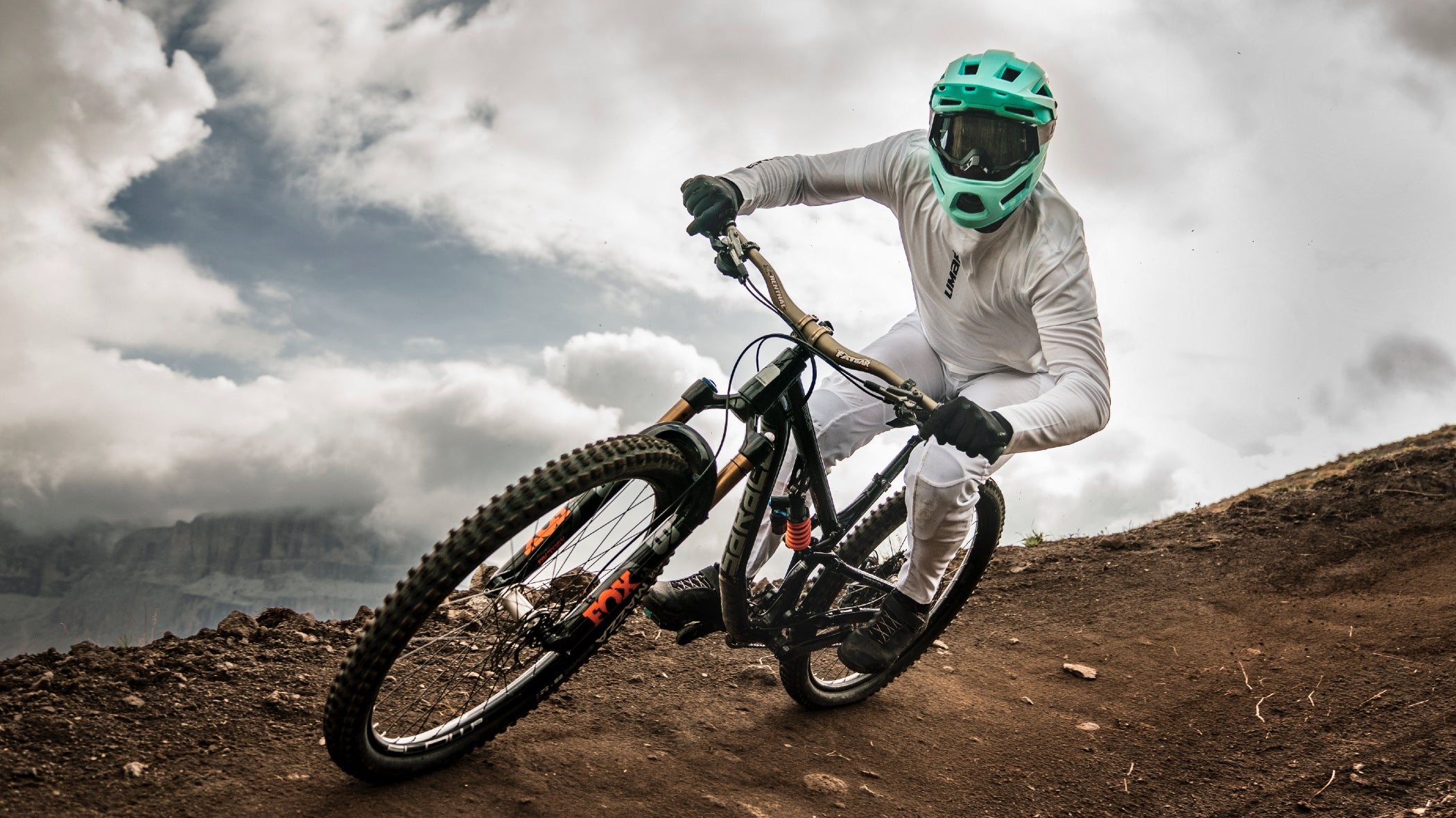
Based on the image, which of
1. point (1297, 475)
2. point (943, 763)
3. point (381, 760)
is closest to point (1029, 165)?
point (943, 763)

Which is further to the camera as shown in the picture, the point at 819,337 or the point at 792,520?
the point at 792,520

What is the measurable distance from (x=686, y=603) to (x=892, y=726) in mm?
1716

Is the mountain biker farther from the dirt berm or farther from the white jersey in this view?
the dirt berm

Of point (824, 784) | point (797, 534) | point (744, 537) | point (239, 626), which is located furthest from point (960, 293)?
point (239, 626)

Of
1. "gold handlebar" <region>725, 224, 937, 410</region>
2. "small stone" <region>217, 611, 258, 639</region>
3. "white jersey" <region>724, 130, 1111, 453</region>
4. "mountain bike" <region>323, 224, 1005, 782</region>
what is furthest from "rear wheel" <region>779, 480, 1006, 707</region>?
"small stone" <region>217, 611, 258, 639</region>

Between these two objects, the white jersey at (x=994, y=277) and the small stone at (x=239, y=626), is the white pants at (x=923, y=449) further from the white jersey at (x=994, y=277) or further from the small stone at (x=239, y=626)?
the small stone at (x=239, y=626)

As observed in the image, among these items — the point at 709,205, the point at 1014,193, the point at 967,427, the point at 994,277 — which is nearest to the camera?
the point at 967,427

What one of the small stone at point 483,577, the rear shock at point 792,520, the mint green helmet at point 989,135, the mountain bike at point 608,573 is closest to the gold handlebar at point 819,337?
the mountain bike at point 608,573

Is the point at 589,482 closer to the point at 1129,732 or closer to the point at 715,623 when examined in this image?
the point at 715,623

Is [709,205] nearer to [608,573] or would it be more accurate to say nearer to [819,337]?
[819,337]

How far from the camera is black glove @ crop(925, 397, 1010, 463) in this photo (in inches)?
154

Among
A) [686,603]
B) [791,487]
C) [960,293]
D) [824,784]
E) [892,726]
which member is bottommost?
[824,784]

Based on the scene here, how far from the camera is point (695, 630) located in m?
4.54

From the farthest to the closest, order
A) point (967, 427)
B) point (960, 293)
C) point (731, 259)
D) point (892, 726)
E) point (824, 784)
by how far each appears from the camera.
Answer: point (892, 726) < point (960, 293) < point (824, 784) < point (731, 259) < point (967, 427)
